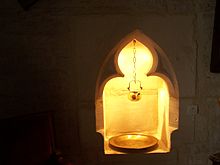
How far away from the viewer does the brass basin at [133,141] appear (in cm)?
292

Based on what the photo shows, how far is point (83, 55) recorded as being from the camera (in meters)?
2.65

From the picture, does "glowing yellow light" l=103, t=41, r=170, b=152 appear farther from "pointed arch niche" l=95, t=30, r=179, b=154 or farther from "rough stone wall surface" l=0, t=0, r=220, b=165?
"rough stone wall surface" l=0, t=0, r=220, b=165

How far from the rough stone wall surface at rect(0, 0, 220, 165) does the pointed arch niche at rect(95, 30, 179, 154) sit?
9cm

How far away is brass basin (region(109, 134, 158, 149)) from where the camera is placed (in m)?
2.92

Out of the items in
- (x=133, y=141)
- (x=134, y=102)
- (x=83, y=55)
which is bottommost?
(x=133, y=141)

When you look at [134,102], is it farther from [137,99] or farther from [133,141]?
[133,141]

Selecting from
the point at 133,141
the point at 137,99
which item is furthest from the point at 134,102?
the point at 133,141

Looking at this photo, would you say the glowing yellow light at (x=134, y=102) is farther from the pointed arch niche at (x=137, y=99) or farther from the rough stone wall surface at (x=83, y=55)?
the rough stone wall surface at (x=83, y=55)

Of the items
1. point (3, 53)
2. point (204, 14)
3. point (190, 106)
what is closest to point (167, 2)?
point (204, 14)

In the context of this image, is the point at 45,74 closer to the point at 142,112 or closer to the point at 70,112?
the point at 70,112

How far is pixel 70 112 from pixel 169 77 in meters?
0.91

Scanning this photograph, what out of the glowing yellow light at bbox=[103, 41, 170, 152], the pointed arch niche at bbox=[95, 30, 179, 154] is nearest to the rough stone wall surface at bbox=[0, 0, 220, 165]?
the pointed arch niche at bbox=[95, 30, 179, 154]

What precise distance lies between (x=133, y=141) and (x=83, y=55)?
997 millimetres

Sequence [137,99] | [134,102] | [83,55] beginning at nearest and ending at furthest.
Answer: [83,55]
[137,99]
[134,102]
